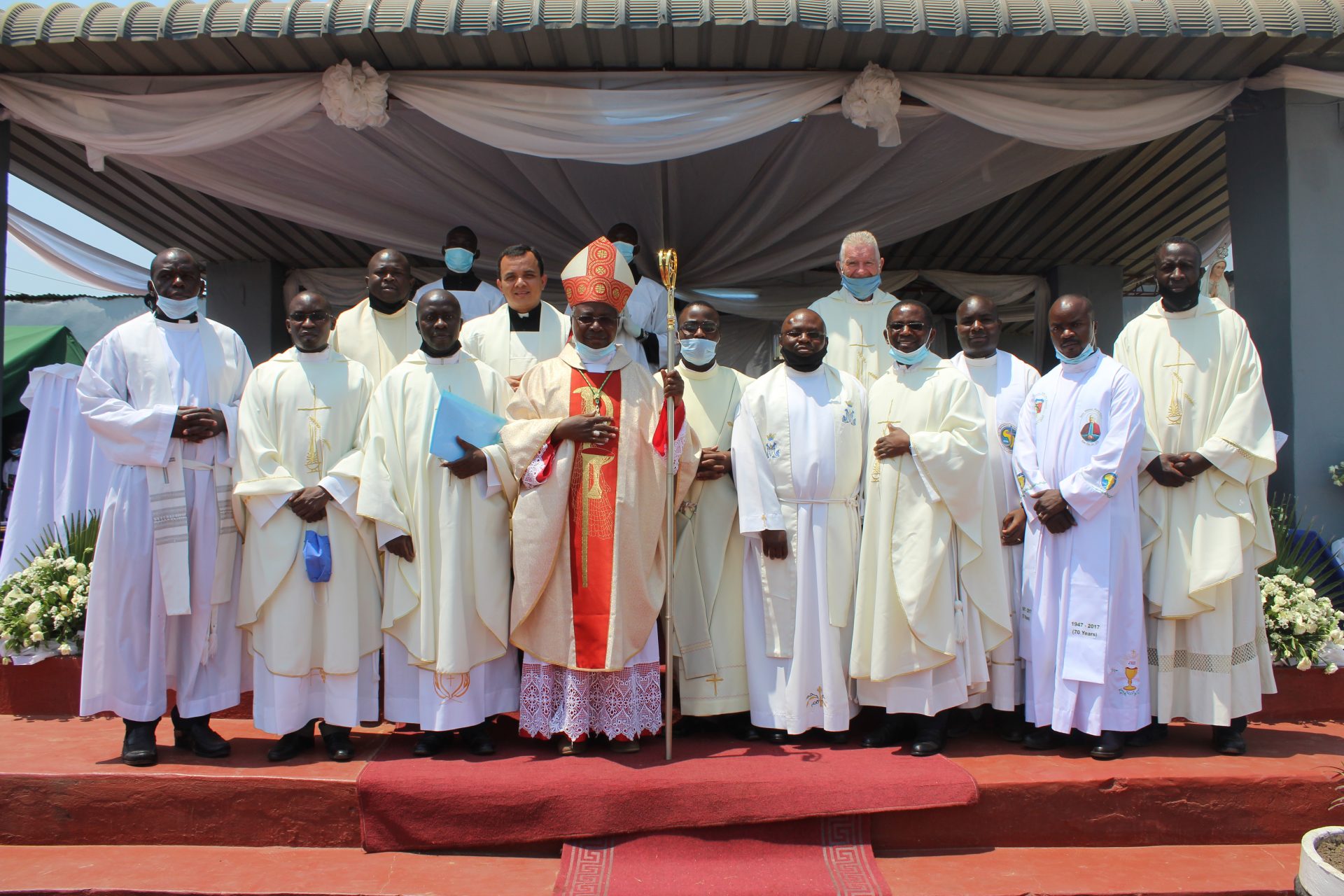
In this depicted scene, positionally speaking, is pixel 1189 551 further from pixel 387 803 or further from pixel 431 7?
pixel 431 7

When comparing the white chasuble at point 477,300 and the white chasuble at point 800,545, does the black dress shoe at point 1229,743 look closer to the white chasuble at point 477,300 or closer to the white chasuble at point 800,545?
the white chasuble at point 800,545

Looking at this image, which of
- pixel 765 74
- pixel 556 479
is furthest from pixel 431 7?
pixel 556 479

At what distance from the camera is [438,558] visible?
490 centimetres

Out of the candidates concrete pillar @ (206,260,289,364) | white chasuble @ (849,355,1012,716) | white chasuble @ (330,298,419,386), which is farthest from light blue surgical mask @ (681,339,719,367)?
concrete pillar @ (206,260,289,364)

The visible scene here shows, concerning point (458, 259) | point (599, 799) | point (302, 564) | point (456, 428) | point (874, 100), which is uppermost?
point (874, 100)

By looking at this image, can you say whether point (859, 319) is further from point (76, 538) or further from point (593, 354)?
point (76, 538)

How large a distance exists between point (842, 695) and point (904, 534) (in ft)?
2.73

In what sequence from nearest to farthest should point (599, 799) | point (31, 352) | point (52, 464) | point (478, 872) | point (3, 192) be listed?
point (478, 872), point (599, 799), point (3, 192), point (52, 464), point (31, 352)

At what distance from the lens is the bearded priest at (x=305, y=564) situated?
15.8ft

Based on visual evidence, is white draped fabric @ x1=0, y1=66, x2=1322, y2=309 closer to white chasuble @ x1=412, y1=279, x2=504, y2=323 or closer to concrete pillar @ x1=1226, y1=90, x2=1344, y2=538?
concrete pillar @ x1=1226, y1=90, x2=1344, y2=538

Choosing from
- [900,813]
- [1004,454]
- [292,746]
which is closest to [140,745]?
[292,746]

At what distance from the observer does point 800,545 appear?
5082 millimetres

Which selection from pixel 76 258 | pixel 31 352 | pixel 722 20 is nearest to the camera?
pixel 722 20

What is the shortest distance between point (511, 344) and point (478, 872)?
2894 mm
